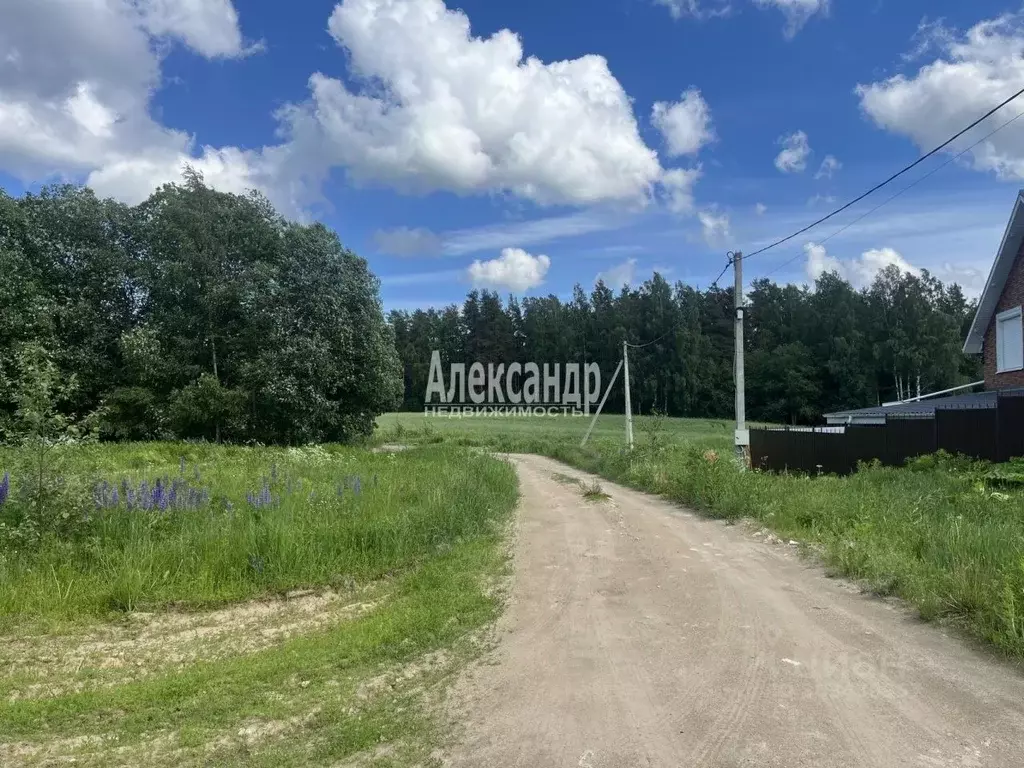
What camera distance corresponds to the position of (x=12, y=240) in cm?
2594

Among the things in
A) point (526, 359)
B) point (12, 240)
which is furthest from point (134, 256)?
point (526, 359)

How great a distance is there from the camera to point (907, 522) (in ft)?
26.5

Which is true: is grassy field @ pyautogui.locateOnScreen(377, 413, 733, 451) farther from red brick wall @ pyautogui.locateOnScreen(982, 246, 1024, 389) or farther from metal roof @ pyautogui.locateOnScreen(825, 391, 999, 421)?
red brick wall @ pyautogui.locateOnScreen(982, 246, 1024, 389)

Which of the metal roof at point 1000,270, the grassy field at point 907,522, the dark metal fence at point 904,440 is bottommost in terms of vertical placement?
the grassy field at point 907,522

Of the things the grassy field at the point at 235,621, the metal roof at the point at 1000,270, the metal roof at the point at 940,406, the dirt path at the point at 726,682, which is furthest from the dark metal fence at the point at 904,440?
the grassy field at the point at 235,621

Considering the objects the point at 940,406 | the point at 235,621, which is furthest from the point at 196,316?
the point at 940,406

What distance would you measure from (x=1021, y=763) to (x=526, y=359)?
73.3 meters

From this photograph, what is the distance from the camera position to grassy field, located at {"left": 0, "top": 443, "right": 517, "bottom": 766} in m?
3.59

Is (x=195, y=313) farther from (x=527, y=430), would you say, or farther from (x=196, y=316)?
(x=527, y=430)

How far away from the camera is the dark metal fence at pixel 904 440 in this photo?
43.8ft

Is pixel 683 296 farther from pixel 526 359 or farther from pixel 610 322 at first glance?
pixel 526 359

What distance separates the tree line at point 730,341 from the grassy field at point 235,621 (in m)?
56.5

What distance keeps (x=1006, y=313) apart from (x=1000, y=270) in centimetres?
136

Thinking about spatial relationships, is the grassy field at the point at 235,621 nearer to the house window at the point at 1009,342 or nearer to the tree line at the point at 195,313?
the house window at the point at 1009,342
